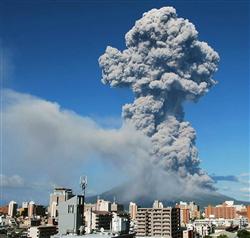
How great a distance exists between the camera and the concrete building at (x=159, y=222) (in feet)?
187

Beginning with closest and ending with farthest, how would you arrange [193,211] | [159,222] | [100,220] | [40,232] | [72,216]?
[72,216], [159,222], [40,232], [100,220], [193,211]

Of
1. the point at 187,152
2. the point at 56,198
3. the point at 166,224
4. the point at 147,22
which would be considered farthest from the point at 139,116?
the point at 166,224

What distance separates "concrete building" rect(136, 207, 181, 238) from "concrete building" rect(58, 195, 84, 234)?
33703 mm

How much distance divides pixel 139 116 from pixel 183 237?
30714 mm

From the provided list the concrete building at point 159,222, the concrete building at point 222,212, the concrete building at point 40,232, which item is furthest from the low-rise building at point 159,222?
the concrete building at point 222,212

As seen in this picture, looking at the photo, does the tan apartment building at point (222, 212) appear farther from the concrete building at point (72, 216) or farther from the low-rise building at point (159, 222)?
the concrete building at point (72, 216)

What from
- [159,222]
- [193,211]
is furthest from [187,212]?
[159,222]

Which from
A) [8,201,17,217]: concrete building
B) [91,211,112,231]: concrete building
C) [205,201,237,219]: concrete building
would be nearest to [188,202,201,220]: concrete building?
[205,201,237,219]: concrete building

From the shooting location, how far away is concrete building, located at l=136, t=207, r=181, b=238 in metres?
56.9

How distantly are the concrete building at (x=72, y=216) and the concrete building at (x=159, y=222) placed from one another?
3370 centimetres

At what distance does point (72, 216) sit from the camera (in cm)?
2409

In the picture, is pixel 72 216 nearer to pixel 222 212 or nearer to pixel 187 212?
pixel 187 212

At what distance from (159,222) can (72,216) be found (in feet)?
115

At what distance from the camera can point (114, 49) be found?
3381 inches
